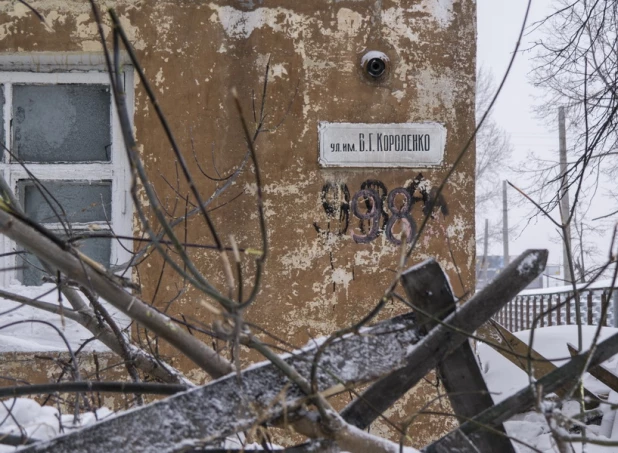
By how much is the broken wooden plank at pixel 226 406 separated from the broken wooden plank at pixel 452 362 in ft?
0.75

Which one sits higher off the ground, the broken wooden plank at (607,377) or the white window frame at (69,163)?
the white window frame at (69,163)

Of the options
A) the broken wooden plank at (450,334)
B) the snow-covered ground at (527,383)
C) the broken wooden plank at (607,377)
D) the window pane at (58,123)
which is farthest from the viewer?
the window pane at (58,123)

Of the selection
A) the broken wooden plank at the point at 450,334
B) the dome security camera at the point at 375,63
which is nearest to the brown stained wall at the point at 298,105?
the dome security camera at the point at 375,63

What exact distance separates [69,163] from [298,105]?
56.8 inches

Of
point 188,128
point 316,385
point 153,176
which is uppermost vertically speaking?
point 188,128

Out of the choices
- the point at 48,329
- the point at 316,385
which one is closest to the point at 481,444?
the point at 316,385

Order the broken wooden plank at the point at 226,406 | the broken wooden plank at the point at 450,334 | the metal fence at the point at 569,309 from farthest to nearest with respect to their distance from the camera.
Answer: the metal fence at the point at 569,309 < the broken wooden plank at the point at 450,334 < the broken wooden plank at the point at 226,406


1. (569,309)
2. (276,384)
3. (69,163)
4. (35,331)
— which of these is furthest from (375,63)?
(569,309)

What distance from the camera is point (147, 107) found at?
4.12 metres

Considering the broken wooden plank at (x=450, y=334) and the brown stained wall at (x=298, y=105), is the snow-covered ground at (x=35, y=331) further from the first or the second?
the broken wooden plank at (x=450, y=334)

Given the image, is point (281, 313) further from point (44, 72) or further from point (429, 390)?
point (44, 72)

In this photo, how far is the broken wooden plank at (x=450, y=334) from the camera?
1737mm

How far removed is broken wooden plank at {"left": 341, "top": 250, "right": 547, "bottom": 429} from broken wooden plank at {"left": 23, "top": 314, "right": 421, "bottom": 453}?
0.11m

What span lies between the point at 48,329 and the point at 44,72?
5.12 ft
